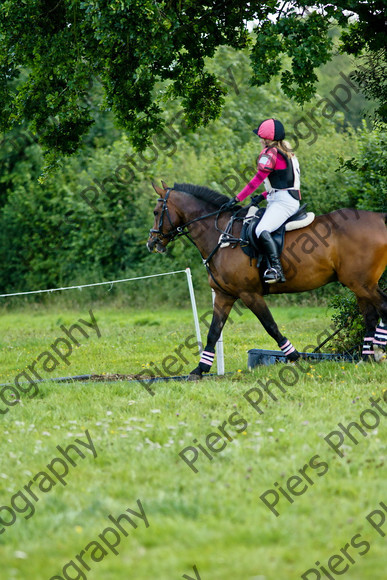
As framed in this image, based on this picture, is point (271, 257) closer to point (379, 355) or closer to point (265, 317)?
point (265, 317)

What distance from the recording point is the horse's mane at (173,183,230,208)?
10.4m

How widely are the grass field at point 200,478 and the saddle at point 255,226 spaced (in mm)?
1603

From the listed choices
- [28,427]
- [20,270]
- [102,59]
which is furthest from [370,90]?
[20,270]

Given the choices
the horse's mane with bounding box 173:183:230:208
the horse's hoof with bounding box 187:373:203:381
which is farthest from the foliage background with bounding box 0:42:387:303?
the horse's hoof with bounding box 187:373:203:381

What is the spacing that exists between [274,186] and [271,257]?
993mm

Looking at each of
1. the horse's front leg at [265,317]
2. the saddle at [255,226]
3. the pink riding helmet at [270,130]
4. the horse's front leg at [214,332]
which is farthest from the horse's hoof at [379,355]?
the pink riding helmet at [270,130]

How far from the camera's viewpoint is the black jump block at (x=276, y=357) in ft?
35.0

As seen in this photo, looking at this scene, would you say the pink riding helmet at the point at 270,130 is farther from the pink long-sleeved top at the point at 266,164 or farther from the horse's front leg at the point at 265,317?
the horse's front leg at the point at 265,317

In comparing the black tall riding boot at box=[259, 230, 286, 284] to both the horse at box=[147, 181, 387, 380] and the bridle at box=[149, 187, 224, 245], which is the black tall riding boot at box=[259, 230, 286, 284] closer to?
the horse at box=[147, 181, 387, 380]

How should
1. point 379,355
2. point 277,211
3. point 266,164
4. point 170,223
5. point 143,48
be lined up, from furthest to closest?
point 143,48
point 170,223
point 379,355
point 277,211
point 266,164

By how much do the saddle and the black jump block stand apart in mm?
1619

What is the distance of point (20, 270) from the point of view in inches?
1102

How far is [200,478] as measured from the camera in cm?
581

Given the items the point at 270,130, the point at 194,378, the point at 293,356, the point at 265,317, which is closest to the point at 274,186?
the point at 270,130
